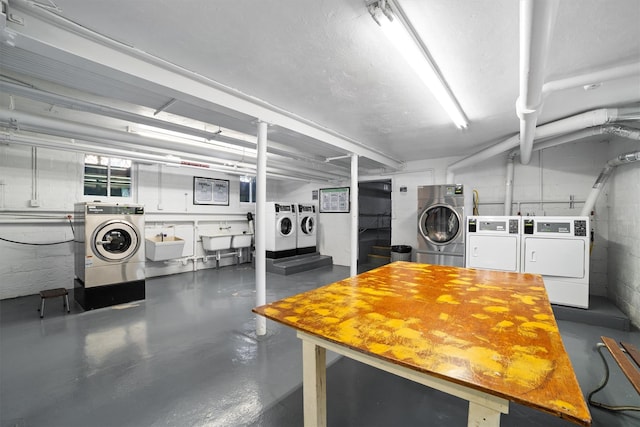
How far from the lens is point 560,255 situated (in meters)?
3.49

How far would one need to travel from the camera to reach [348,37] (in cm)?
188

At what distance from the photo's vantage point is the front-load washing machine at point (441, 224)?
15.3 ft

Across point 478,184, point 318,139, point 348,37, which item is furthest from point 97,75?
point 478,184

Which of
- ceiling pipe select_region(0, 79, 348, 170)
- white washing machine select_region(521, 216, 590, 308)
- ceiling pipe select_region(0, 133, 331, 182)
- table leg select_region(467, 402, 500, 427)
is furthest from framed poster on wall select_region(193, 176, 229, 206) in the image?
table leg select_region(467, 402, 500, 427)

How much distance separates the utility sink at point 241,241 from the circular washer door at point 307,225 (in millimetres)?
1391

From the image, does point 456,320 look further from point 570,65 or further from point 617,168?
point 617,168

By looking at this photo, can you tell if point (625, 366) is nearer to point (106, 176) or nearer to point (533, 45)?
point (533, 45)

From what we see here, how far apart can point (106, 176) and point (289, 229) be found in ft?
12.8

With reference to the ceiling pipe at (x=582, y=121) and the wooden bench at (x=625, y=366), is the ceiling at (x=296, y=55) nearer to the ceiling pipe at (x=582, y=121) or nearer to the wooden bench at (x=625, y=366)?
the ceiling pipe at (x=582, y=121)

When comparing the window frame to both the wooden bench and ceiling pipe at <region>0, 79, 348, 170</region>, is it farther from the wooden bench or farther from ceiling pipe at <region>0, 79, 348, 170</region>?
the wooden bench

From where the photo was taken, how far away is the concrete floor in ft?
5.71

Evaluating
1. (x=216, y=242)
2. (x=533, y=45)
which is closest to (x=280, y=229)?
(x=216, y=242)

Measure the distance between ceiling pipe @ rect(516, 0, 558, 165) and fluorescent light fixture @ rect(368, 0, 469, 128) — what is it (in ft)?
2.06

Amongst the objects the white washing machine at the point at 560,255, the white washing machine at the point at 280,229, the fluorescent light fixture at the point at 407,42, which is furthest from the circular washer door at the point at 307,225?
the fluorescent light fixture at the point at 407,42
